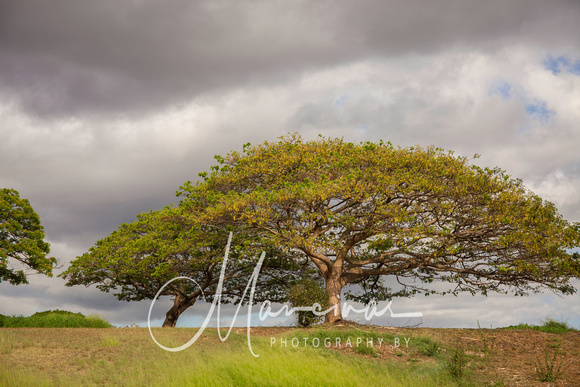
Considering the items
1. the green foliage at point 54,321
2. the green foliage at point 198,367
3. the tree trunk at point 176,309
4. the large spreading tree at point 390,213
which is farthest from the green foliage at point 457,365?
the tree trunk at point 176,309

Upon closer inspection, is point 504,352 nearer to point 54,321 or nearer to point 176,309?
point 176,309

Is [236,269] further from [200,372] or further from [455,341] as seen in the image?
[200,372]

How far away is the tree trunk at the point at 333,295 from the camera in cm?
2186

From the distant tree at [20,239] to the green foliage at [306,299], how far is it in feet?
46.4

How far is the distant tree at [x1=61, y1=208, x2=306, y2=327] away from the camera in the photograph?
24955 mm

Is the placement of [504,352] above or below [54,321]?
below

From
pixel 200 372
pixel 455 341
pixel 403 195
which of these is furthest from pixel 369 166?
pixel 200 372

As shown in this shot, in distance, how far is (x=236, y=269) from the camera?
28.3 metres

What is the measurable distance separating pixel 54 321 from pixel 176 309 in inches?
302

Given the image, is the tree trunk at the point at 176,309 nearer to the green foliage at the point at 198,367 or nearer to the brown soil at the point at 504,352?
the brown soil at the point at 504,352

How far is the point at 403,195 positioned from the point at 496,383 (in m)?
10.6

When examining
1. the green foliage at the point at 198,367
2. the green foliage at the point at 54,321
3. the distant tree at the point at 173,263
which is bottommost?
the green foliage at the point at 198,367

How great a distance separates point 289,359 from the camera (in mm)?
12492

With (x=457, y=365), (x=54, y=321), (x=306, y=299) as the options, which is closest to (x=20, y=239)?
(x=54, y=321)
